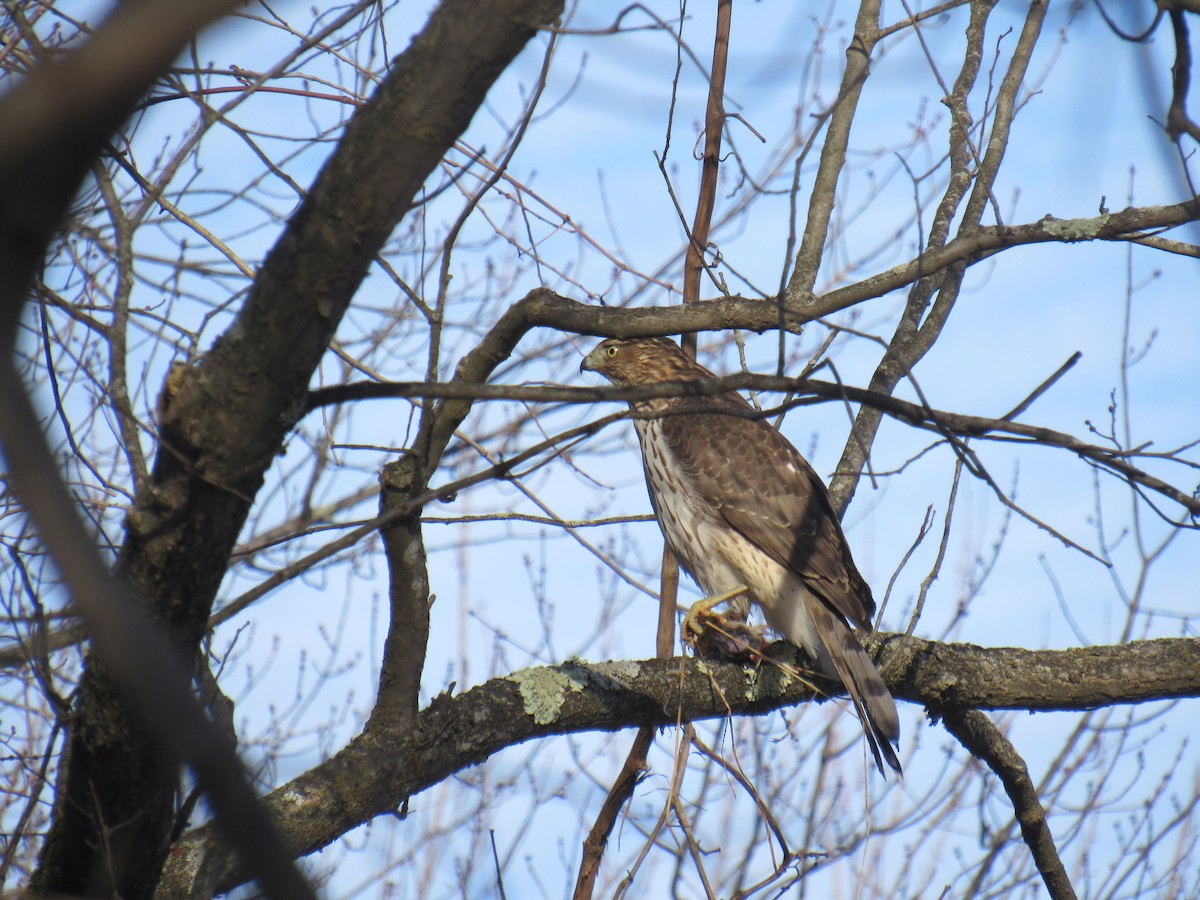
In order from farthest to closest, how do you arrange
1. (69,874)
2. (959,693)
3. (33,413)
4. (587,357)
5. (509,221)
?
(509,221) < (587,357) < (959,693) < (69,874) < (33,413)

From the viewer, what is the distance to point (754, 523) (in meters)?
4.56

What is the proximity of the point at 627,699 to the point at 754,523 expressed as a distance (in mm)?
1478

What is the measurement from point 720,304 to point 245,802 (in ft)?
6.26

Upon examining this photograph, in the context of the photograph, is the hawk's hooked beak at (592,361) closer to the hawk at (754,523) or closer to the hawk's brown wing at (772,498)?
the hawk at (754,523)

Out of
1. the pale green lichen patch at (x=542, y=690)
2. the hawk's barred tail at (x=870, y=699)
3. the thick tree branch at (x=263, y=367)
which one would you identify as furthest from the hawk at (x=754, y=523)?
the thick tree branch at (x=263, y=367)

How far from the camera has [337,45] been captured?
12.0ft

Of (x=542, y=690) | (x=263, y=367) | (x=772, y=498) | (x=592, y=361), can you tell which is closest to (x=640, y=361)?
(x=592, y=361)

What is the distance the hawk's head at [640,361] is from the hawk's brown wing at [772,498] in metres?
0.53

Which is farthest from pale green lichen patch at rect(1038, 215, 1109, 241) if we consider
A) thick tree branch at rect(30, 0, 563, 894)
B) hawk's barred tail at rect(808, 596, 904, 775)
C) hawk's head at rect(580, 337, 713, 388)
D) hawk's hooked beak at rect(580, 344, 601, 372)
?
hawk's hooked beak at rect(580, 344, 601, 372)

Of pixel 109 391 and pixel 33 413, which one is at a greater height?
pixel 109 391

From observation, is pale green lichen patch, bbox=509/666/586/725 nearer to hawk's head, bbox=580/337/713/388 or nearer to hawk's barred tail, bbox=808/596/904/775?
hawk's barred tail, bbox=808/596/904/775

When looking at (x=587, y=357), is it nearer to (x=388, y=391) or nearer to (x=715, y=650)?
(x=715, y=650)

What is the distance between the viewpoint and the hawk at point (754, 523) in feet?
14.4

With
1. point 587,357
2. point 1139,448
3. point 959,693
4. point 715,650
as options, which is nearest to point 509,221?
point 587,357
